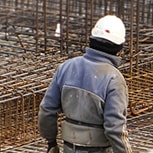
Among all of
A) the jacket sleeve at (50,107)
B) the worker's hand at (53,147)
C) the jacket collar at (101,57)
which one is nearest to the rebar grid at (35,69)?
the worker's hand at (53,147)

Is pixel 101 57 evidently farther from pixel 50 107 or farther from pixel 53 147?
pixel 53 147

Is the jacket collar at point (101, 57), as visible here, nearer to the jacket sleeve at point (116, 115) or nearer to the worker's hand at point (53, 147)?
the jacket sleeve at point (116, 115)

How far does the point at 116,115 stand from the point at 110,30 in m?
0.53

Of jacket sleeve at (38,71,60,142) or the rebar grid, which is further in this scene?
the rebar grid

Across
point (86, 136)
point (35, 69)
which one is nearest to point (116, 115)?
point (86, 136)

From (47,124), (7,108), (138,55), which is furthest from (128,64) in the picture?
(47,124)

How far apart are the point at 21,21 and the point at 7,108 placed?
5995mm

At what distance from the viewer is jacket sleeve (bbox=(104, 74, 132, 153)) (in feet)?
12.4

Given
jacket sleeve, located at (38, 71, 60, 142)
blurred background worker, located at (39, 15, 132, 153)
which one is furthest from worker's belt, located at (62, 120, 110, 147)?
jacket sleeve, located at (38, 71, 60, 142)

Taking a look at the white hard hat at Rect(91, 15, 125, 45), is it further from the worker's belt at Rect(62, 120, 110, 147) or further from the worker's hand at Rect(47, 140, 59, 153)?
the worker's hand at Rect(47, 140, 59, 153)

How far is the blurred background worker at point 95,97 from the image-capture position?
383 cm

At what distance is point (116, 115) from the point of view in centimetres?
379

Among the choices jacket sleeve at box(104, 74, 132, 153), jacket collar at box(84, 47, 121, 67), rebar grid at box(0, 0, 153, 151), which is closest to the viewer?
jacket sleeve at box(104, 74, 132, 153)

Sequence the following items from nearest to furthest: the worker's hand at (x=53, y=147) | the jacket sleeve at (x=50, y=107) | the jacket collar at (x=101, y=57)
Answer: the jacket collar at (x=101, y=57) < the jacket sleeve at (x=50, y=107) < the worker's hand at (x=53, y=147)
